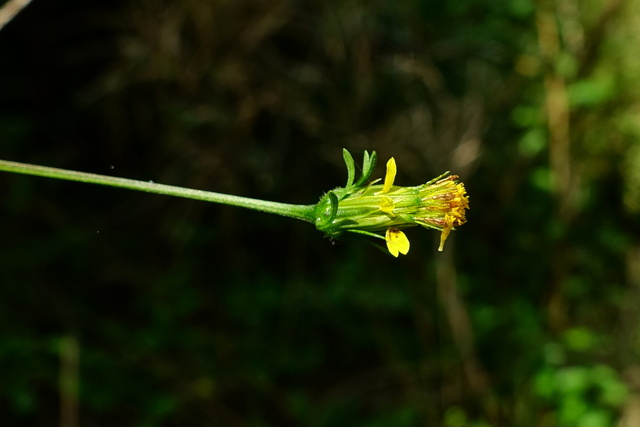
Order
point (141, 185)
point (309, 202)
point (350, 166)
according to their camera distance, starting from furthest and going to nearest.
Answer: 1. point (309, 202)
2. point (350, 166)
3. point (141, 185)

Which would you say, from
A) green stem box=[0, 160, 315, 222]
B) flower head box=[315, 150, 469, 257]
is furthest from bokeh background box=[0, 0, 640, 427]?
green stem box=[0, 160, 315, 222]

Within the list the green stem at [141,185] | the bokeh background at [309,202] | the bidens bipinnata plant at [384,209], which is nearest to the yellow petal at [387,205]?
the bidens bipinnata plant at [384,209]

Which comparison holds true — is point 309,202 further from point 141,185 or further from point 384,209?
point 141,185

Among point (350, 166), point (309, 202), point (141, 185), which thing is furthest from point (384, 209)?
point (309, 202)

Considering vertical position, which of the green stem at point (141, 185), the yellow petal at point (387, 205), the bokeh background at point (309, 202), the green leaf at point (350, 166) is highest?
the bokeh background at point (309, 202)

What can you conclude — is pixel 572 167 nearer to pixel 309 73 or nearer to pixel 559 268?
pixel 559 268

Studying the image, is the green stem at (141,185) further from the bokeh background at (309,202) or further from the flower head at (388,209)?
the bokeh background at (309,202)

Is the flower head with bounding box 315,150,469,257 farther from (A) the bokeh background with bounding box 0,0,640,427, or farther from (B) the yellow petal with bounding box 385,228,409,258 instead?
(A) the bokeh background with bounding box 0,0,640,427
